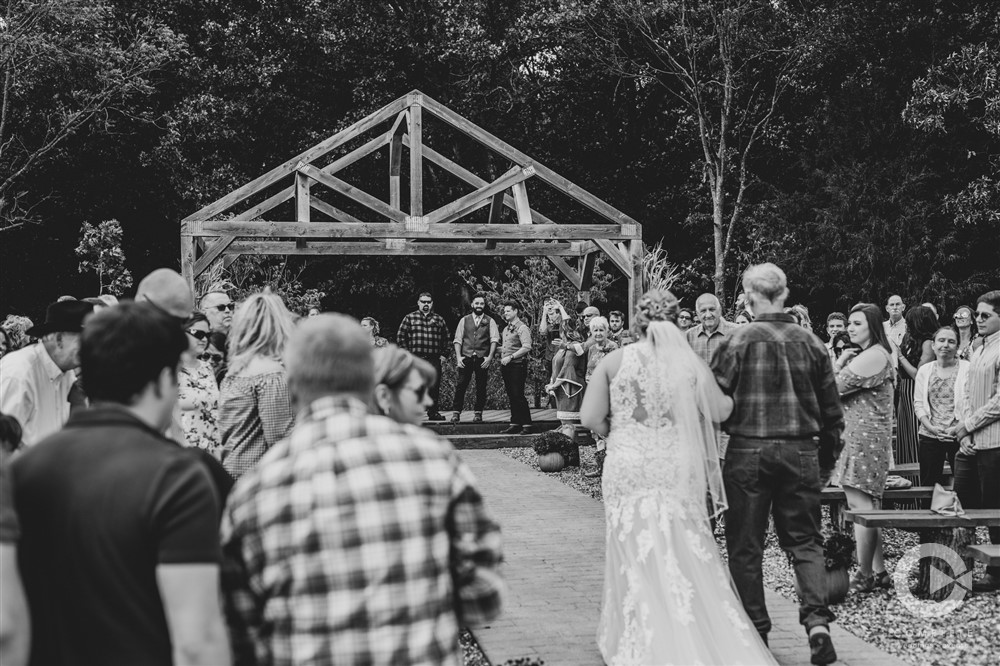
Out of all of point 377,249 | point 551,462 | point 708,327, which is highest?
point 377,249

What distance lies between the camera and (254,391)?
14.9ft

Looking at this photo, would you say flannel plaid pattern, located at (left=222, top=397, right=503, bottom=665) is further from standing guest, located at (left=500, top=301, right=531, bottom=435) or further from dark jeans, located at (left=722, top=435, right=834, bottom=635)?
standing guest, located at (left=500, top=301, right=531, bottom=435)

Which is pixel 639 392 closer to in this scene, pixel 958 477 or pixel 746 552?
pixel 746 552

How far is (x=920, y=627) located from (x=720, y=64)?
19995 millimetres

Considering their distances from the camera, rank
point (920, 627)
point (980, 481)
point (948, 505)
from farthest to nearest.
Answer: point (980, 481)
point (948, 505)
point (920, 627)

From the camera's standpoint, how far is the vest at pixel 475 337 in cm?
1470

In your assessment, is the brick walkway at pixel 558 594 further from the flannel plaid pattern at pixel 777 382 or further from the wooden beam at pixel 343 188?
the wooden beam at pixel 343 188

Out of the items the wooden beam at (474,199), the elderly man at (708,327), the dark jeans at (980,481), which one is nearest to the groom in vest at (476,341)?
the wooden beam at (474,199)

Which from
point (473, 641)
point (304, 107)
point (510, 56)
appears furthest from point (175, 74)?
point (473, 641)

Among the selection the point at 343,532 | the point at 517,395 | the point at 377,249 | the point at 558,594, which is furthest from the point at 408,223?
the point at 343,532

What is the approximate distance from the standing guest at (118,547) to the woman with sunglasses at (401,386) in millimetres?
958

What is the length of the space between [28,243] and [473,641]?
21.4m

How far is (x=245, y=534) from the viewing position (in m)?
2.21

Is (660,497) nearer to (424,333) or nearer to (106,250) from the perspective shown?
(424,333)
